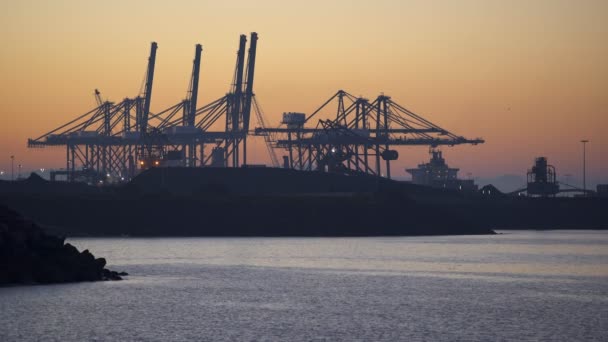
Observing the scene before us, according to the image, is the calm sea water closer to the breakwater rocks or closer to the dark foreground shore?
the breakwater rocks

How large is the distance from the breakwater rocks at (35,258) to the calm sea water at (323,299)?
162cm

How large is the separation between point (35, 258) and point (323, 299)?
61.8 ft

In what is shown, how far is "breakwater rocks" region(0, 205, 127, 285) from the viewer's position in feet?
228

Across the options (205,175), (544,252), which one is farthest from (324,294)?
(205,175)

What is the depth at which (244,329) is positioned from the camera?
54.7m

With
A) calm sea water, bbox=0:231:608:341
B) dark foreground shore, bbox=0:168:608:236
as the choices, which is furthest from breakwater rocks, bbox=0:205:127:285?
dark foreground shore, bbox=0:168:608:236

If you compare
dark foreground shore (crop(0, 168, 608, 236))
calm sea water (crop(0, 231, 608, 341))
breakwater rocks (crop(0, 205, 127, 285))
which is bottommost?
calm sea water (crop(0, 231, 608, 341))

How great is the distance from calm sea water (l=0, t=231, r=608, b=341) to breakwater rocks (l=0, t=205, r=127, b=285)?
64.0 inches

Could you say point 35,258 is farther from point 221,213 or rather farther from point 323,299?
point 221,213

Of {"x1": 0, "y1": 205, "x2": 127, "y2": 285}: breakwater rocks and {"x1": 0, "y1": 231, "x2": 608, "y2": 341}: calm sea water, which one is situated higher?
{"x1": 0, "y1": 205, "x2": 127, "y2": 285}: breakwater rocks

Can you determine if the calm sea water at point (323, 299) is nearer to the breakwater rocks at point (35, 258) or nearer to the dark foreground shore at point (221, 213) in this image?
the breakwater rocks at point (35, 258)

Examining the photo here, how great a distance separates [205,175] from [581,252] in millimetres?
79287

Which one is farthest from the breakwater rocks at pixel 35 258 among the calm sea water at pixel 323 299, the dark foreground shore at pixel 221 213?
the dark foreground shore at pixel 221 213

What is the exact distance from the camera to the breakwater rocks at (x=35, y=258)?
69.4m
